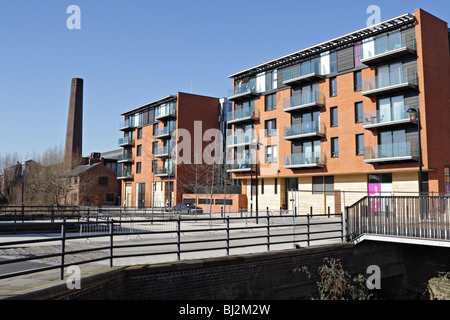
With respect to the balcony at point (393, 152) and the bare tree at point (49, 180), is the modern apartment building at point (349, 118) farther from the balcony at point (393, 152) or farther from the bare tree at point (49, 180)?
the bare tree at point (49, 180)

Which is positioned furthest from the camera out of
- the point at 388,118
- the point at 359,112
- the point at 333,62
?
the point at 333,62

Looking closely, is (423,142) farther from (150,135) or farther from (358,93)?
(150,135)

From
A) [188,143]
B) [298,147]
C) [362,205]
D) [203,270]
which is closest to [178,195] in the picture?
[188,143]

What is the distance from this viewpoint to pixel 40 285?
6918mm

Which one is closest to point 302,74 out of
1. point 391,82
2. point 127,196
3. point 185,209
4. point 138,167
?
point 391,82

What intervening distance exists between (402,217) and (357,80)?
70.2ft

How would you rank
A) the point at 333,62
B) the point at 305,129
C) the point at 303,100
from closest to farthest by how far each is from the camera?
the point at 333,62 < the point at 305,129 < the point at 303,100

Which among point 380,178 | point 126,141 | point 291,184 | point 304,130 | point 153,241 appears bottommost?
point 153,241

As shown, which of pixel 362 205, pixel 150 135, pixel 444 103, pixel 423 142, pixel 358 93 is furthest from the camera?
pixel 150 135

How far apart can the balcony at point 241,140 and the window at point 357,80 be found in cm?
1234

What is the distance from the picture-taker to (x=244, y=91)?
42094mm

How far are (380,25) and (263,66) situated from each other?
44.2ft

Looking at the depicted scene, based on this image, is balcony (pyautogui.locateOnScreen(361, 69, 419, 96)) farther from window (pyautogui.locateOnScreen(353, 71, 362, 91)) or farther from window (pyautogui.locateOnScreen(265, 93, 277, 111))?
window (pyautogui.locateOnScreen(265, 93, 277, 111))

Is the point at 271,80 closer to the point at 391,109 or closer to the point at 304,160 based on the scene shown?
the point at 304,160
